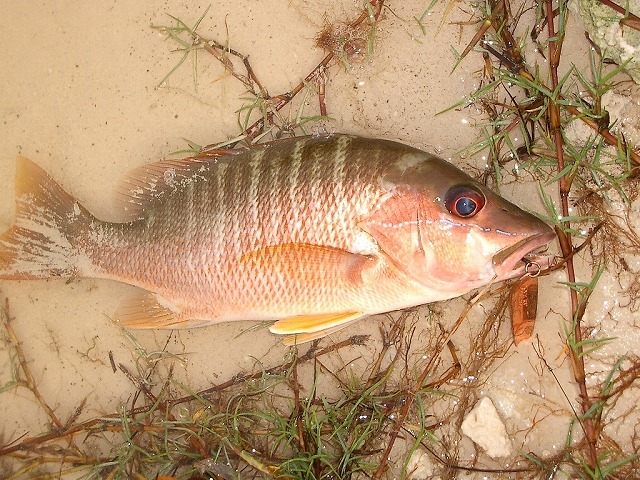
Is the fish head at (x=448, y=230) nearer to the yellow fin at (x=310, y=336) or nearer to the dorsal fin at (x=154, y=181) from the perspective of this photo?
the yellow fin at (x=310, y=336)

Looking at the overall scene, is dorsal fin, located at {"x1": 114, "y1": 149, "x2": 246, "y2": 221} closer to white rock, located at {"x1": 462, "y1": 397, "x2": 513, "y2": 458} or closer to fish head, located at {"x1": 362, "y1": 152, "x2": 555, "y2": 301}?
fish head, located at {"x1": 362, "y1": 152, "x2": 555, "y2": 301}

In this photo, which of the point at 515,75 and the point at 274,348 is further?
the point at 274,348

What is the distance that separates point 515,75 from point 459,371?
1.58 m

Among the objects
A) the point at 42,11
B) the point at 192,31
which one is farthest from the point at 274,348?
the point at 42,11

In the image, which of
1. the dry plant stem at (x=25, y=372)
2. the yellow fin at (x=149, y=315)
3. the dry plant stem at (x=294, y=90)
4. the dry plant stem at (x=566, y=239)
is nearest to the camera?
the dry plant stem at (x=566, y=239)

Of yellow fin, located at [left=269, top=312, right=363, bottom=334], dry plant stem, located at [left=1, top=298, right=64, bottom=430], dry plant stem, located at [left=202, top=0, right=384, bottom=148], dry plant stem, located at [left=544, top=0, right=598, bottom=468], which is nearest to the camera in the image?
yellow fin, located at [left=269, top=312, right=363, bottom=334]

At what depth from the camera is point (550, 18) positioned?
8.82 ft

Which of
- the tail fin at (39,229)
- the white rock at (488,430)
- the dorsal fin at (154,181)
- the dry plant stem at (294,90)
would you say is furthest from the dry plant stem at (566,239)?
the tail fin at (39,229)

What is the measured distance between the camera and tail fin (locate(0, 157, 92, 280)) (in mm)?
2814

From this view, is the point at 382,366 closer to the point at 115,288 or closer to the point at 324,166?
the point at 324,166

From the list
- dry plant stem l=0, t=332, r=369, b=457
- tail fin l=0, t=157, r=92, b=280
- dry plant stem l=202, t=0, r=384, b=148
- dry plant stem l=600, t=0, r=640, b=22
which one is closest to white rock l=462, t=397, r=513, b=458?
dry plant stem l=0, t=332, r=369, b=457

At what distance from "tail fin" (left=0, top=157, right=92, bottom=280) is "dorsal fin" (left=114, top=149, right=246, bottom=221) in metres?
0.23

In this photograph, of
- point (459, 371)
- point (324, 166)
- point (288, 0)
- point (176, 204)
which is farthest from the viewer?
point (288, 0)

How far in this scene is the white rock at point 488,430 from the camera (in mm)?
2770
